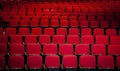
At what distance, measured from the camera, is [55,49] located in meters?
1.48

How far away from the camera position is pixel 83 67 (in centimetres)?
134

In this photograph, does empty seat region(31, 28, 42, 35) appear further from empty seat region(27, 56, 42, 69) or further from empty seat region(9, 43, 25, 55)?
empty seat region(27, 56, 42, 69)

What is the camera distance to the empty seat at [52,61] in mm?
1335

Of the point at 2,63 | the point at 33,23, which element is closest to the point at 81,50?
the point at 2,63

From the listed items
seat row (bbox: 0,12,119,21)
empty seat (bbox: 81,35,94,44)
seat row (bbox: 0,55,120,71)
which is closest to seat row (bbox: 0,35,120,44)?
empty seat (bbox: 81,35,94,44)

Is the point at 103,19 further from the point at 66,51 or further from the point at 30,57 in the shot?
the point at 30,57

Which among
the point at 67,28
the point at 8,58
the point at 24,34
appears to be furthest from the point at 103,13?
the point at 8,58

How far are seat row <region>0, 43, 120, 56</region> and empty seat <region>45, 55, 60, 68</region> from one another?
10cm

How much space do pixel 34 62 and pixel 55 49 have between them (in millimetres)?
215

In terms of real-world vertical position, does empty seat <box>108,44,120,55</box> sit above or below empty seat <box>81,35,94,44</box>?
below

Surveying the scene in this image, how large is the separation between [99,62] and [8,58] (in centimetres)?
57

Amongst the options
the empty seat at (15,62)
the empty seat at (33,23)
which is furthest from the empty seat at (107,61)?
the empty seat at (33,23)

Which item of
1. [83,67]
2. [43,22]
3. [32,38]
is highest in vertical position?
[43,22]

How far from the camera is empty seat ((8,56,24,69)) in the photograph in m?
1.30
